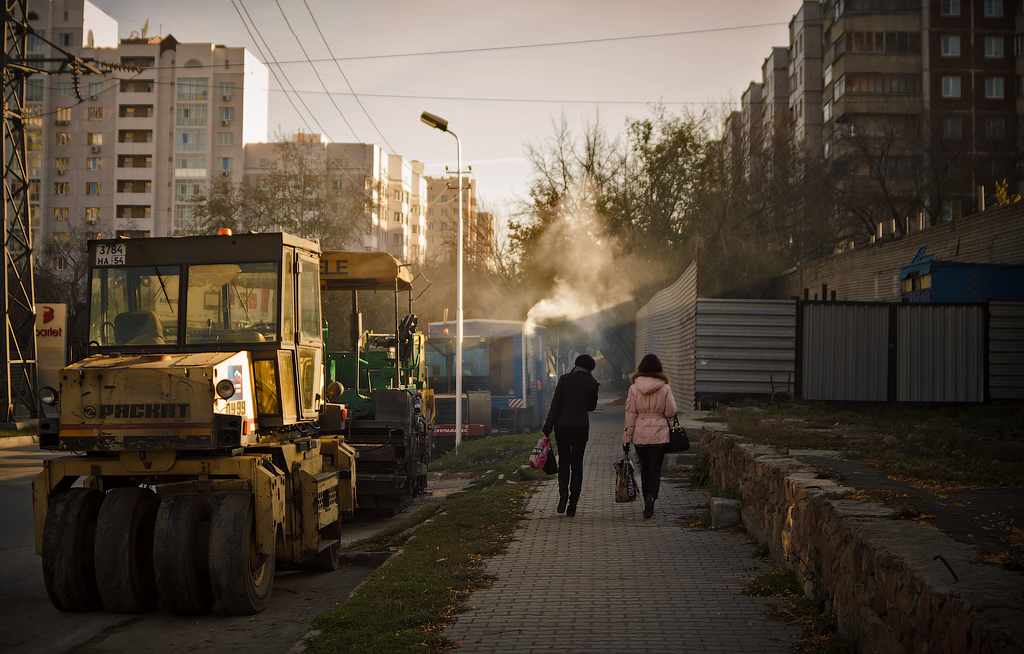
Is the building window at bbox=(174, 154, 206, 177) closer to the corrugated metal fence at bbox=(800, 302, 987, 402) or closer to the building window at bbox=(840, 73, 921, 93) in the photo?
the building window at bbox=(840, 73, 921, 93)

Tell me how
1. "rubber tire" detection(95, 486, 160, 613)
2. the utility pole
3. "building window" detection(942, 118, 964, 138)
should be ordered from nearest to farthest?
"rubber tire" detection(95, 486, 160, 613)
the utility pole
"building window" detection(942, 118, 964, 138)

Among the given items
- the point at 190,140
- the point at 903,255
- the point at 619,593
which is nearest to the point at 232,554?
the point at 619,593

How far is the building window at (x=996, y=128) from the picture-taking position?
56.0 meters

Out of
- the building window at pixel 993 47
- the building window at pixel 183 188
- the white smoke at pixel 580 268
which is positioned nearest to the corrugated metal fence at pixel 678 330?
the white smoke at pixel 580 268

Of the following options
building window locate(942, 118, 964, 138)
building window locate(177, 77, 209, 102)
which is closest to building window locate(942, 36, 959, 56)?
building window locate(942, 118, 964, 138)

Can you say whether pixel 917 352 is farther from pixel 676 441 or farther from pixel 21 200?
pixel 21 200

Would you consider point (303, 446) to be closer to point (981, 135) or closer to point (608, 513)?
point (608, 513)

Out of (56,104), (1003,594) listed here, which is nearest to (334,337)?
(1003,594)

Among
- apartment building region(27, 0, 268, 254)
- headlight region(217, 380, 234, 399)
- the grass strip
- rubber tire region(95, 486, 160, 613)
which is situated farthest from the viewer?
apartment building region(27, 0, 268, 254)

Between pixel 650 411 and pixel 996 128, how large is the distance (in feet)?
188

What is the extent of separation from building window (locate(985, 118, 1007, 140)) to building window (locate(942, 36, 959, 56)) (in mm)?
4903

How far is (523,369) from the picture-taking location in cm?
2488

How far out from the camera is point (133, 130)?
78750mm

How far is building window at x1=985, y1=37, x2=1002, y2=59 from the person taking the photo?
184 ft
